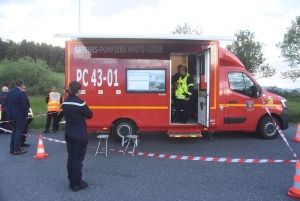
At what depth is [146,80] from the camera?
7.75 metres

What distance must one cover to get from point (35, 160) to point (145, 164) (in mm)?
2567

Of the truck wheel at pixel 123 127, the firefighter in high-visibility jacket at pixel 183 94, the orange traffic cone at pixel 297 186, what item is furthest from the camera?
the firefighter in high-visibility jacket at pixel 183 94

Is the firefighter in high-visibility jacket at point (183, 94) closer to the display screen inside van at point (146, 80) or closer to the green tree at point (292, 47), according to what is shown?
the display screen inside van at point (146, 80)

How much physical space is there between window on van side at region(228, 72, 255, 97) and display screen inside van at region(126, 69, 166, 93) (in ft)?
6.79

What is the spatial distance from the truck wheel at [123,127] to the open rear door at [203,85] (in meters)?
1.89

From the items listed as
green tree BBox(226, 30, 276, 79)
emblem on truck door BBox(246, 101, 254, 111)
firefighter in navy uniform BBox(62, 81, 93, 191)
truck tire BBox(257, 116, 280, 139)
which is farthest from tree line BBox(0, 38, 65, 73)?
firefighter in navy uniform BBox(62, 81, 93, 191)

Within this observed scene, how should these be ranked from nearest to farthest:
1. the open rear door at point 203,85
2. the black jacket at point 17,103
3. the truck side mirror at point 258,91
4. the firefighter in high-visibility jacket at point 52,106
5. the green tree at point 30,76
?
the black jacket at point 17,103, the open rear door at point 203,85, the truck side mirror at point 258,91, the firefighter in high-visibility jacket at point 52,106, the green tree at point 30,76

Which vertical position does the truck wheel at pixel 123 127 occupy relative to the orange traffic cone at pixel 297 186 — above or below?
above

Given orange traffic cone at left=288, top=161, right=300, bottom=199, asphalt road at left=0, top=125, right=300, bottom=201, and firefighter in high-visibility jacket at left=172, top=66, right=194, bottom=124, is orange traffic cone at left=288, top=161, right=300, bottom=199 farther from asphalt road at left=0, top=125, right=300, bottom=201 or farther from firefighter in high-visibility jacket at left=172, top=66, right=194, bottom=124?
firefighter in high-visibility jacket at left=172, top=66, right=194, bottom=124

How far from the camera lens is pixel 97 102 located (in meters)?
7.68

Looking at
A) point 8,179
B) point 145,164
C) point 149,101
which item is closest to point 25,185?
point 8,179

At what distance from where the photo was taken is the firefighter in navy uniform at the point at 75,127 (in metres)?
4.54

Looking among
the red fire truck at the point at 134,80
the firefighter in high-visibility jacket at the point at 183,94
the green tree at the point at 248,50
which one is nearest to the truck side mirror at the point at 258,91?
the red fire truck at the point at 134,80

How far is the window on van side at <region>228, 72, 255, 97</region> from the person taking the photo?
27.2 feet
